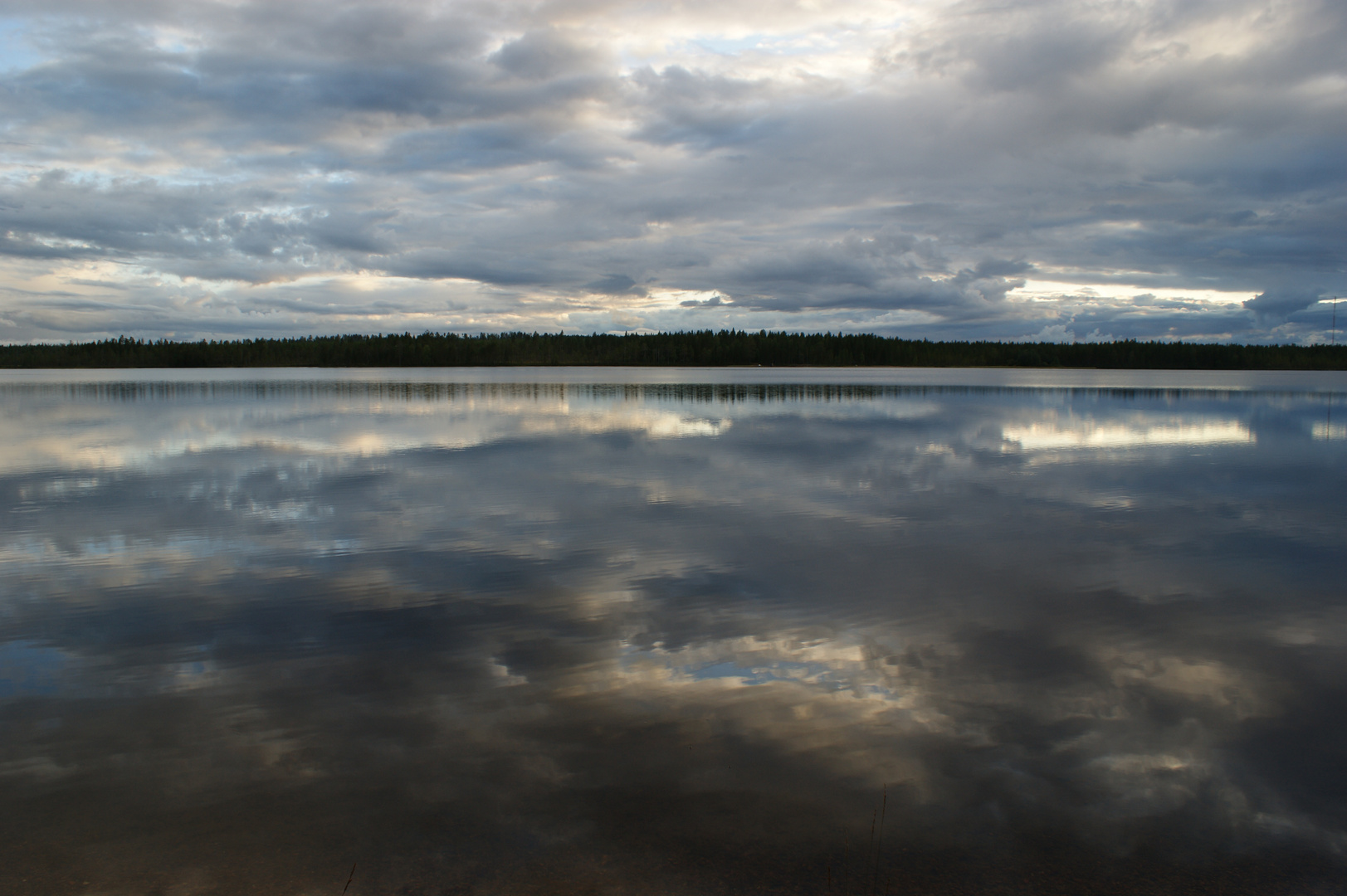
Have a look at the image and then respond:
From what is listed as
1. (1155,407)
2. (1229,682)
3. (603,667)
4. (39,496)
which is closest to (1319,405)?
(1155,407)

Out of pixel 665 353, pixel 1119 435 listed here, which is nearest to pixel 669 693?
pixel 1119 435

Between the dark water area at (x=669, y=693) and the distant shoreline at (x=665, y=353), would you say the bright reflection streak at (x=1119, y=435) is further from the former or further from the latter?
the distant shoreline at (x=665, y=353)

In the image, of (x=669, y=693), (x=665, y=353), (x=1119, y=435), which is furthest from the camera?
(x=665, y=353)

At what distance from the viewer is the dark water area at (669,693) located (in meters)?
3.91

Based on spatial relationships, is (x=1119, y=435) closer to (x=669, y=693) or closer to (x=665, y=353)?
→ (x=669, y=693)

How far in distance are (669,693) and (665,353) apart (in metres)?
182

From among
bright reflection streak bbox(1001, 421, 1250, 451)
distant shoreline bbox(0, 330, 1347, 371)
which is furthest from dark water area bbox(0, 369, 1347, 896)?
distant shoreline bbox(0, 330, 1347, 371)

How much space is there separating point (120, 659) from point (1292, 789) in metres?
7.94

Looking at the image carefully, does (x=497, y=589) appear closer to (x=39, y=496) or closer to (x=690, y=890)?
(x=690, y=890)

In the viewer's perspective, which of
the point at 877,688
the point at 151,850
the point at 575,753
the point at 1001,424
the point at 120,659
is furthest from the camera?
the point at 1001,424

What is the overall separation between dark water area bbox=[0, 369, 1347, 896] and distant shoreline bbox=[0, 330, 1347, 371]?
169620 mm

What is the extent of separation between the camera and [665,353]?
7323 inches

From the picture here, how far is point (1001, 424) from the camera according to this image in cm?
2923

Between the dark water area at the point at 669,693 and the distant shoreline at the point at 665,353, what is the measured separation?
556 feet
